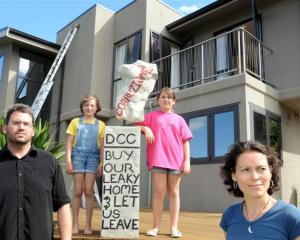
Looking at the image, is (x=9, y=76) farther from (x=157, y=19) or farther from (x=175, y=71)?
(x=175, y=71)

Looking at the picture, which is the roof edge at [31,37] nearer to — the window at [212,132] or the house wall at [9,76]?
the house wall at [9,76]

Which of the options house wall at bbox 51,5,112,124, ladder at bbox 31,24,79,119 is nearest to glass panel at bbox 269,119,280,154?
house wall at bbox 51,5,112,124

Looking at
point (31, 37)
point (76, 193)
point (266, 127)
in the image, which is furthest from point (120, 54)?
point (76, 193)

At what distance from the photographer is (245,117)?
7719 millimetres

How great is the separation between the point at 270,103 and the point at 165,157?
17.9 feet

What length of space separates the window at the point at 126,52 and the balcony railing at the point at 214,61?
3.21 feet

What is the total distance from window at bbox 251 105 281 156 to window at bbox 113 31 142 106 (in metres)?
4.49

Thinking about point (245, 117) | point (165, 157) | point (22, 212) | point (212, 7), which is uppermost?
point (212, 7)

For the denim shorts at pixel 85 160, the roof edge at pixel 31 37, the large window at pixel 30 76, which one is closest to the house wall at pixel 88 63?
the roof edge at pixel 31 37

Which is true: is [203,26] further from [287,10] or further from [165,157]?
→ [165,157]

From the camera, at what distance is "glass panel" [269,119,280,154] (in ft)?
28.1

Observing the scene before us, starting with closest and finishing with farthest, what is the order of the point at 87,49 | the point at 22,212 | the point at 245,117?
the point at 22,212, the point at 245,117, the point at 87,49

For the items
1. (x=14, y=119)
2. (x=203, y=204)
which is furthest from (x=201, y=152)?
(x=14, y=119)

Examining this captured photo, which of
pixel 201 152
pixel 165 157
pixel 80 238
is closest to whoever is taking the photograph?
pixel 80 238
